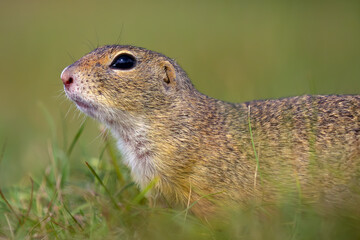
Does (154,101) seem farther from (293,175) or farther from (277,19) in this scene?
(277,19)

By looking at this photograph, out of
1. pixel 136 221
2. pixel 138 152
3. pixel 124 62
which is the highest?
pixel 124 62

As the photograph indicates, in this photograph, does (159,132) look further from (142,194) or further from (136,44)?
(136,44)

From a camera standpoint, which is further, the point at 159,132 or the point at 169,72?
the point at 169,72

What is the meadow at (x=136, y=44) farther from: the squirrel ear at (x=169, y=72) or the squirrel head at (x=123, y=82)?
the squirrel ear at (x=169, y=72)

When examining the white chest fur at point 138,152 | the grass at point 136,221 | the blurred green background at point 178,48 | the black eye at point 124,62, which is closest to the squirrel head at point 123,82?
the black eye at point 124,62

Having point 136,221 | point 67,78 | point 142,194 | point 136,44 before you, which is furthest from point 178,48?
point 136,221

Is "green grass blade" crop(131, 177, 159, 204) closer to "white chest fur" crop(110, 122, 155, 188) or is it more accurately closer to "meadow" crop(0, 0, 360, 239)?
"meadow" crop(0, 0, 360, 239)

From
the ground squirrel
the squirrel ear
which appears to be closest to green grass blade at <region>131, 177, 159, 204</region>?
the ground squirrel
